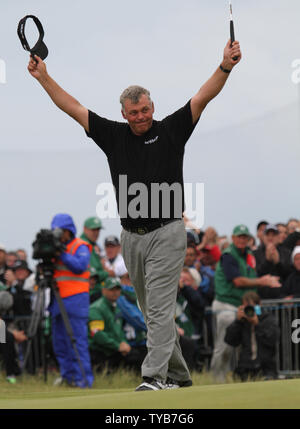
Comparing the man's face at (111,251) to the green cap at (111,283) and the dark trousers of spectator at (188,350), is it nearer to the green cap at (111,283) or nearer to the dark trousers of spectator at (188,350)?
the green cap at (111,283)

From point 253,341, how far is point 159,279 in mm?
5052

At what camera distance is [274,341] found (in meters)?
11.9

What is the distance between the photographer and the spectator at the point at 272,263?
45.0 ft

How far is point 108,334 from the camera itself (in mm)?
12859

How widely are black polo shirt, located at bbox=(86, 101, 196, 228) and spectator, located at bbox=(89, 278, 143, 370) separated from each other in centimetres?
564

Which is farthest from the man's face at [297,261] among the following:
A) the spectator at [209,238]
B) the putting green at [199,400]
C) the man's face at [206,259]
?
the putting green at [199,400]

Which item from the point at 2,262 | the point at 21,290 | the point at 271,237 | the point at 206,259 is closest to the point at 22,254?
the point at 2,262

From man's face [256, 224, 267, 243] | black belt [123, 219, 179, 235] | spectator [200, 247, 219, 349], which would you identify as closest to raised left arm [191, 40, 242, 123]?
black belt [123, 219, 179, 235]

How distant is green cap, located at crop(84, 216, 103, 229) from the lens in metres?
13.2

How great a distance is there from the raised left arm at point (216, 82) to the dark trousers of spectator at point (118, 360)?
6099 mm

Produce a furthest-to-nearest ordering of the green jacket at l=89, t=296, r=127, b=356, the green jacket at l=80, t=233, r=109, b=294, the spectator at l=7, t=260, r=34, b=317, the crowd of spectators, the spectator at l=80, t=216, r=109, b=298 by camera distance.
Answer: the spectator at l=7, t=260, r=34, b=317 < the green jacket at l=80, t=233, r=109, b=294 < the spectator at l=80, t=216, r=109, b=298 < the green jacket at l=89, t=296, r=127, b=356 < the crowd of spectators

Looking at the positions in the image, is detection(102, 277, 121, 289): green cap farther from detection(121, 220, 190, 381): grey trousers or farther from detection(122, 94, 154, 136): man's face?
detection(122, 94, 154, 136): man's face

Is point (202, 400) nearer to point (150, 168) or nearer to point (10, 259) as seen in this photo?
point (150, 168)

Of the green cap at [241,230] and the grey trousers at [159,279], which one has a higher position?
the green cap at [241,230]
